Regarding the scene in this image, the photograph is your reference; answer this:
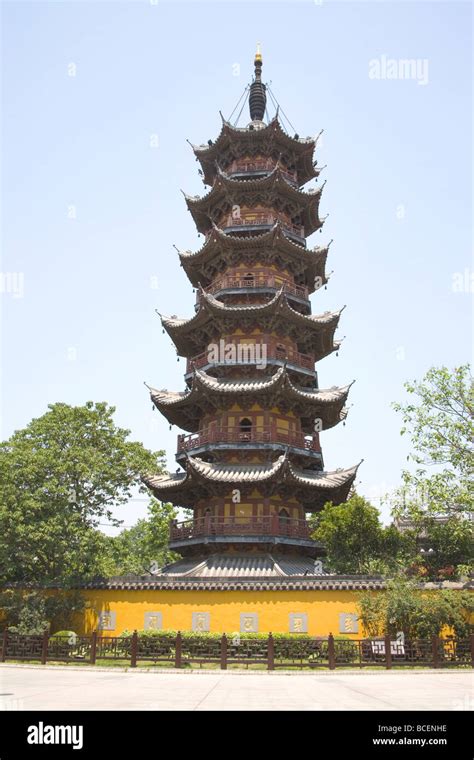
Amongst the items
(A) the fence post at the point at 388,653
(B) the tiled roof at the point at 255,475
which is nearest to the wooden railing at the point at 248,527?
(B) the tiled roof at the point at 255,475

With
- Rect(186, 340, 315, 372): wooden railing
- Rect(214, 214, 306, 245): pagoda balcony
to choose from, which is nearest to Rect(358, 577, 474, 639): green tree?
Rect(186, 340, 315, 372): wooden railing

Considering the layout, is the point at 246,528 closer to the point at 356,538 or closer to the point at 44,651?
the point at 356,538

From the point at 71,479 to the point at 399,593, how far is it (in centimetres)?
1388

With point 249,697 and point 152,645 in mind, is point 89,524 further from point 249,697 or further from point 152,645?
point 249,697

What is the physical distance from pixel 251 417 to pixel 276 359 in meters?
3.00

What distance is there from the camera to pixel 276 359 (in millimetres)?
27344

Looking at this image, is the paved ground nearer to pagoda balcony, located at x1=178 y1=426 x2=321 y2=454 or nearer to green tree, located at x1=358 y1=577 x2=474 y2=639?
green tree, located at x1=358 y1=577 x2=474 y2=639

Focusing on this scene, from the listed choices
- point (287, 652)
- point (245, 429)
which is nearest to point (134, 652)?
point (287, 652)

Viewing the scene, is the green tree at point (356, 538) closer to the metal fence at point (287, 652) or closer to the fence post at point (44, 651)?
the metal fence at point (287, 652)

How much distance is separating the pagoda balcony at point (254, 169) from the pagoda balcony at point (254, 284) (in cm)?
610

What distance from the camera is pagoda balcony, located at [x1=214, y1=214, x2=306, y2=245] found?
30109mm

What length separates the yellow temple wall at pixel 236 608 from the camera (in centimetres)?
2150

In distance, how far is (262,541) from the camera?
23.6m
